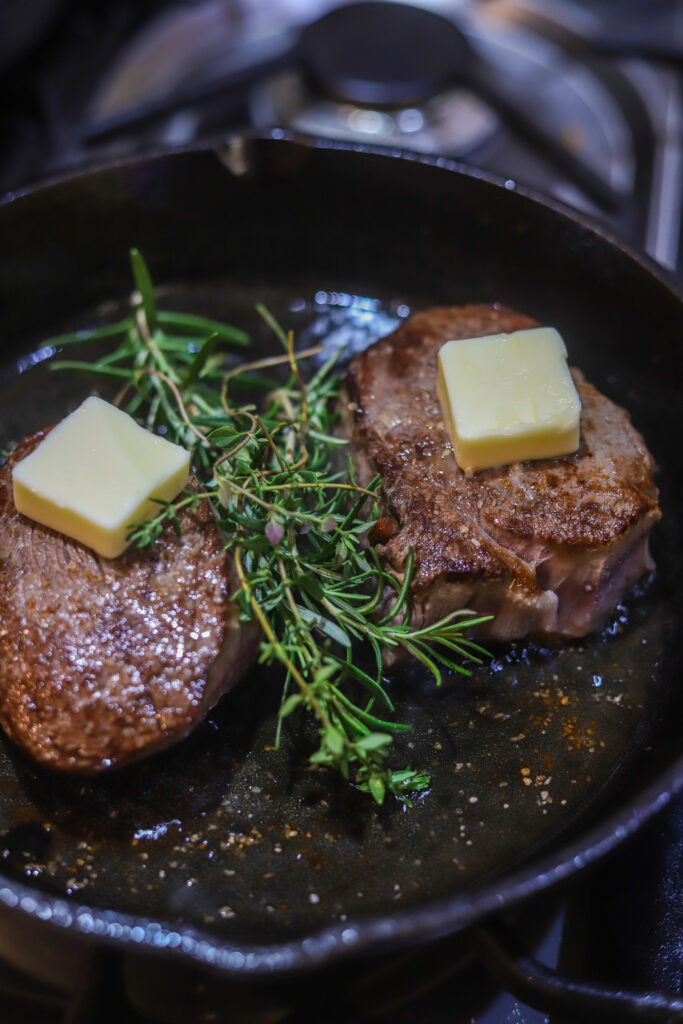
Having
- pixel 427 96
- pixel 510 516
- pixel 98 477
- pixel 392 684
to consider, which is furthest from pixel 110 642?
pixel 427 96

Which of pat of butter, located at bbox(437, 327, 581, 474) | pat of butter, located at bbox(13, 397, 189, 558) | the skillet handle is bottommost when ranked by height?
the skillet handle

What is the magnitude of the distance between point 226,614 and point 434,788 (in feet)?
1.91

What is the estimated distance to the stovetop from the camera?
69.5 inches

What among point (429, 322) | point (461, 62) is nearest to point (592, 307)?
point (429, 322)

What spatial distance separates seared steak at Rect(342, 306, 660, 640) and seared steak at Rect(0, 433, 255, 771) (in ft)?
1.32

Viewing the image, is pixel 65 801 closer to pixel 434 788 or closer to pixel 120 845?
pixel 120 845

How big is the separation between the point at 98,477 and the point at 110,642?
0.34 m

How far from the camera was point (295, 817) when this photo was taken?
1866mm

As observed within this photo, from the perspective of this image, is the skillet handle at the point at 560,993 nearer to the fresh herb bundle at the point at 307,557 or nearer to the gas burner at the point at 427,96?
the fresh herb bundle at the point at 307,557

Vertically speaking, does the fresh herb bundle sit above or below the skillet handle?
above

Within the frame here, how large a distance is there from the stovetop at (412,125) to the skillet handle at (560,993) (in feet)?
0.70

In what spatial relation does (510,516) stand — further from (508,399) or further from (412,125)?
(412,125)

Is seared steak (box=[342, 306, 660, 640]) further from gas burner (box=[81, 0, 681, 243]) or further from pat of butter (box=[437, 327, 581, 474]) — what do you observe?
gas burner (box=[81, 0, 681, 243])

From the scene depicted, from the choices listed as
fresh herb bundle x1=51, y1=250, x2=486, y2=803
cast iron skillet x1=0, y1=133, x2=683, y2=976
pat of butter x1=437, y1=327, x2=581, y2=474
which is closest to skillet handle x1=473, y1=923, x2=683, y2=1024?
cast iron skillet x1=0, y1=133, x2=683, y2=976
